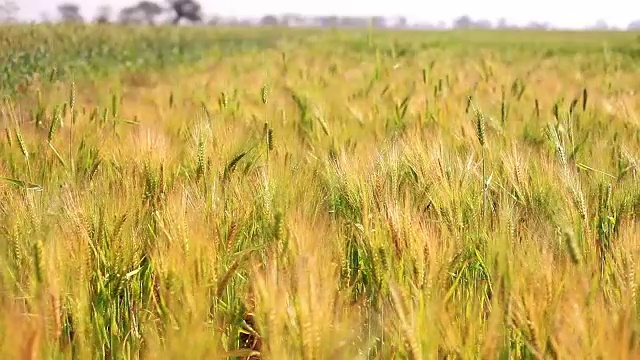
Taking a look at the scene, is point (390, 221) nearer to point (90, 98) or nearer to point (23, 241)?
point (23, 241)

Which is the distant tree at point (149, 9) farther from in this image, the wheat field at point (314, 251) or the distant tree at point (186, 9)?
the wheat field at point (314, 251)

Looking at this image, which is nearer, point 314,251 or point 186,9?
point 314,251

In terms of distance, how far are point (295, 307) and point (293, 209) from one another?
542mm

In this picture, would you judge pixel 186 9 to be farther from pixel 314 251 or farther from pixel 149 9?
pixel 314 251

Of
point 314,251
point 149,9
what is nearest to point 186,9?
point 149,9

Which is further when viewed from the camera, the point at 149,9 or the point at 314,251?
the point at 149,9

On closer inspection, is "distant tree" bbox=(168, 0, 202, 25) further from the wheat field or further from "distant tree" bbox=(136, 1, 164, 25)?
the wheat field

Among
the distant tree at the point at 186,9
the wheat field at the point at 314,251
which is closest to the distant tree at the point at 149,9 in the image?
the distant tree at the point at 186,9

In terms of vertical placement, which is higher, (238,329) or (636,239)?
(636,239)

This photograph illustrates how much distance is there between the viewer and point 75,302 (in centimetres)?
100

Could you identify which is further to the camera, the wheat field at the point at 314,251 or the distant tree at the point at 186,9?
the distant tree at the point at 186,9

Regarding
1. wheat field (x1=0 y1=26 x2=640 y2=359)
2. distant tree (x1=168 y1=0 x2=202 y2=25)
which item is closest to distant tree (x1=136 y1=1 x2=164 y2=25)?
distant tree (x1=168 y1=0 x2=202 y2=25)

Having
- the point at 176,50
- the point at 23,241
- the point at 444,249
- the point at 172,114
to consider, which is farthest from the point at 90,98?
the point at 176,50

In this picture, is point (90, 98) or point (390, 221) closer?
point (390, 221)
